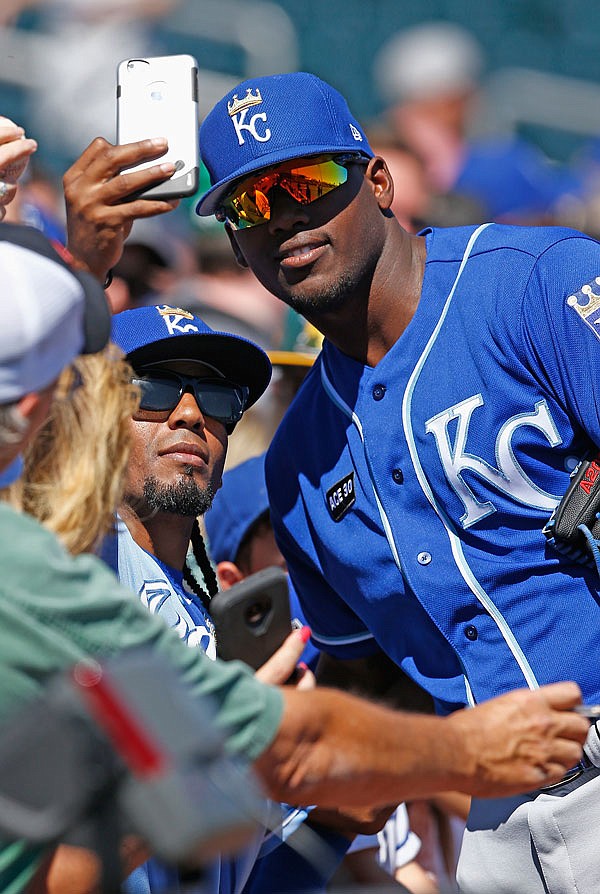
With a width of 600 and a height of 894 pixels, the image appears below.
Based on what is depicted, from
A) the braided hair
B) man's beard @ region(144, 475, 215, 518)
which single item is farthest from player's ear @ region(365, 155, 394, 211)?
the braided hair

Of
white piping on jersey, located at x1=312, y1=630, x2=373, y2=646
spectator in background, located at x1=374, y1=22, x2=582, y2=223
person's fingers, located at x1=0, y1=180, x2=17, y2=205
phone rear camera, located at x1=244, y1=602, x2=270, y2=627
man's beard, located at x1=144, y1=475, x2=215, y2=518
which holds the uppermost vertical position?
person's fingers, located at x1=0, y1=180, x2=17, y2=205

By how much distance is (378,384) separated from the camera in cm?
343

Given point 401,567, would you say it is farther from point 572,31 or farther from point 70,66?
point 572,31

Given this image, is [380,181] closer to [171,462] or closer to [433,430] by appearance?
[433,430]

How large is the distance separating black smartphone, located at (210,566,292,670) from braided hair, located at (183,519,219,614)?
4.10 feet

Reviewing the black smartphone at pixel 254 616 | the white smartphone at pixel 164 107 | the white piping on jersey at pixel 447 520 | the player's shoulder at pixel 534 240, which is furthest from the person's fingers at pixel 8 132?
the black smartphone at pixel 254 616

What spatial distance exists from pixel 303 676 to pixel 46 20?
688 centimetres

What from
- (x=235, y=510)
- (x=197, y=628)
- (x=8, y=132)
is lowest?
(x=235, y=510)

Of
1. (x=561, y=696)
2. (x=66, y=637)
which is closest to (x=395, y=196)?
(x=561, y=696)

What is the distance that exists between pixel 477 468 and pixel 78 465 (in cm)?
127

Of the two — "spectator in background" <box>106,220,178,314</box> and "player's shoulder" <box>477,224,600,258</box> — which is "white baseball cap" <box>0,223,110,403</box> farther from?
"spectator in background" <box>106,220,178,314</box>

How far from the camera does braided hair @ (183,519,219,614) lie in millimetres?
3717

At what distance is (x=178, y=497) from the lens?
12.0ft

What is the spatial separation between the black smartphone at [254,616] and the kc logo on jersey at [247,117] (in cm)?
150
